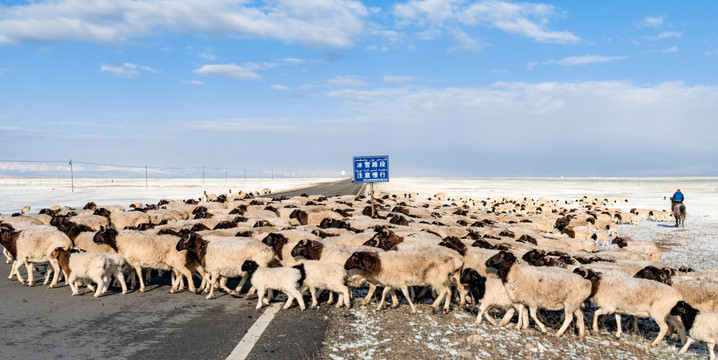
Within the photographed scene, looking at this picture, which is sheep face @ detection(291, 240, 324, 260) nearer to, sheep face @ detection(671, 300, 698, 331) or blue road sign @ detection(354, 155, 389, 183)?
sheep face @ detection(671, 300, 698, 331)

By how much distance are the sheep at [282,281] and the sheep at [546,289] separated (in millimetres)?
3758

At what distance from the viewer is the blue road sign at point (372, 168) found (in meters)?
24.0

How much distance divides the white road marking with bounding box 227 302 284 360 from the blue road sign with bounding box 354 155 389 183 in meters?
14.2

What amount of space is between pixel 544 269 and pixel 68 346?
308 inches

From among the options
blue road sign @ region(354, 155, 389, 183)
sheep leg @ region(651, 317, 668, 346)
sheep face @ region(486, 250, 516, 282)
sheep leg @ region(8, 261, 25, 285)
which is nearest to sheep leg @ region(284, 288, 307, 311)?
sheep face @ region(486, 250, 516, 282)

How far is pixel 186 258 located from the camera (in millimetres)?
11484

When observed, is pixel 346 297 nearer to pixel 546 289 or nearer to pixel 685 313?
pixel 546 289

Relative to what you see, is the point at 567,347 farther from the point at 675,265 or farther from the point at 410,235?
the point at 675,265

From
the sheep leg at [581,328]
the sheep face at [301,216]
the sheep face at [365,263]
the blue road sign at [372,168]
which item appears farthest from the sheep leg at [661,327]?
the blue road sign at [372,168]

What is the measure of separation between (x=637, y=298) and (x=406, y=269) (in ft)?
13.1

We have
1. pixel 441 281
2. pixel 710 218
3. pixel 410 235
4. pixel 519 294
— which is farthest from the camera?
pixel 710 218

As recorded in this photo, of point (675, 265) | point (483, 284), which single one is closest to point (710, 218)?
point (675, 265)

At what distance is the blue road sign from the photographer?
2398 centimetres

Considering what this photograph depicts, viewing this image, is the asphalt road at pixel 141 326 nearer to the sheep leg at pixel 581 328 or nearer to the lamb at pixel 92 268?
the lamb at pixel 92 268
